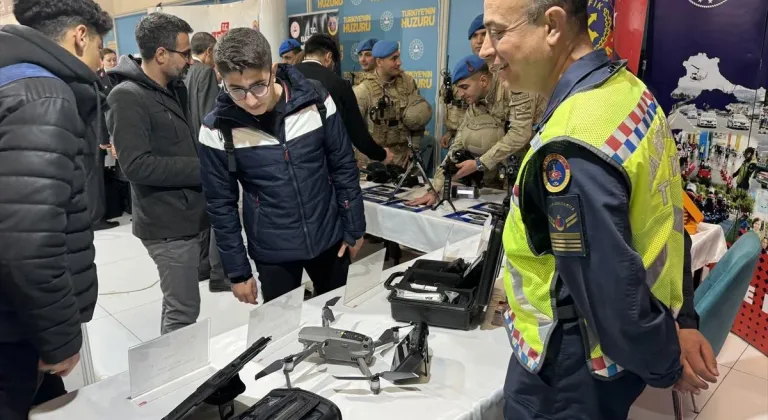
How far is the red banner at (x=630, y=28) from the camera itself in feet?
9.16

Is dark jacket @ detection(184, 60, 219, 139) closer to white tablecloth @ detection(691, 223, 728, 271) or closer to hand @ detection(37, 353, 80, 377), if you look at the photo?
hand @ detection(37, 353, 80, 377)

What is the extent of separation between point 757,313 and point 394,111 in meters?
2.44

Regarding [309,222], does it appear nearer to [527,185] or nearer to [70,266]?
[70,266]

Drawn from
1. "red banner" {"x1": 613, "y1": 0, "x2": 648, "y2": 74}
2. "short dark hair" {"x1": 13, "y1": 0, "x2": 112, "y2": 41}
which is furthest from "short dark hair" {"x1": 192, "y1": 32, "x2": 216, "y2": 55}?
"red banner" {"x1": 613, "y1": 0, "x2": 648, "y2": 74}

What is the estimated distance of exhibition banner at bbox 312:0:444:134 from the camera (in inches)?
160

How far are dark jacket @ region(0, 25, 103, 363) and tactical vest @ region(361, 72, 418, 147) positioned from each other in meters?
2.63

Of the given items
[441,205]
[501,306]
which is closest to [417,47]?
[441,205]

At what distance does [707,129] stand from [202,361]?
276 centimetres

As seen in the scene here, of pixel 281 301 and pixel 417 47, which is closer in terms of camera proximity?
pixel 281 301

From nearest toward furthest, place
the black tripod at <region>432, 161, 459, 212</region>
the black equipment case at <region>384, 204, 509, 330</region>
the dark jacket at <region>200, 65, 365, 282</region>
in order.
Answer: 1. the black equipment case at <region>384, 204, 509, 330</region>
2. the dark jacket at <region>200, 65, 365, 282</region>
3. the black tripod at <region>432, 161, 459, 212</region>

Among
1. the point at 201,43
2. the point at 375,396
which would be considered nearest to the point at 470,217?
the point at 375,396

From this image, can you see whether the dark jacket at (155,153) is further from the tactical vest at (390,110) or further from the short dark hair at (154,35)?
the tactical vest at (390,110)

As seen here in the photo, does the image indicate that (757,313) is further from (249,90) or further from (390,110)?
(249,90)

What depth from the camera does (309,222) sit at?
1715mm
